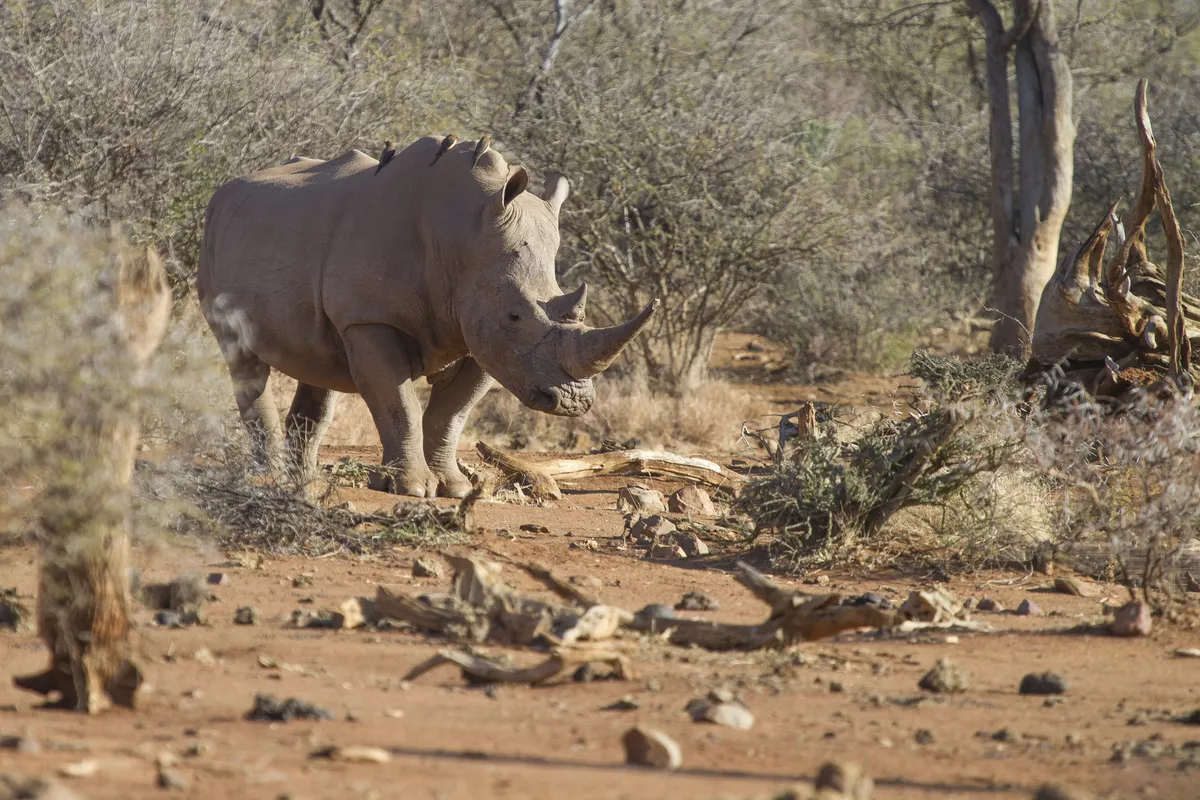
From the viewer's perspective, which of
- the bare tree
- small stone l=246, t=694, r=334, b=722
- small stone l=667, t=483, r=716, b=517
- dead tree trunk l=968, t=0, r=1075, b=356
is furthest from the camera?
dead tree trunk l=968, t=0, r=1075, b=356

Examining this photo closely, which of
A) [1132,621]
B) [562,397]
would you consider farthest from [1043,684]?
[562,397]

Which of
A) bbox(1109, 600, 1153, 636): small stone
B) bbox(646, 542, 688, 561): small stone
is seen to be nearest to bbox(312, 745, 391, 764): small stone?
bbox(1109, 600, 1153, 636): small stone

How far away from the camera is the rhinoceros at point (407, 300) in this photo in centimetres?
786

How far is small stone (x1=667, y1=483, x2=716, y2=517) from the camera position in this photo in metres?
8.80

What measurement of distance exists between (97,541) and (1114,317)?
6221 millimetres

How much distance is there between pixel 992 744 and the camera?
159 inches

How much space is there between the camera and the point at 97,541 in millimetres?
3910

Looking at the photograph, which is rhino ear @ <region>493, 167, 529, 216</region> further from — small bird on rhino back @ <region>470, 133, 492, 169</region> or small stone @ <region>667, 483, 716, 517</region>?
small stone @ <region>667, 483, 716, 517</region>

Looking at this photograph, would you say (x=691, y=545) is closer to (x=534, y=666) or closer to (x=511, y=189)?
(x=511, y=189)

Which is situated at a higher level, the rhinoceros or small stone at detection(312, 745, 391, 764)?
the rhinoceros

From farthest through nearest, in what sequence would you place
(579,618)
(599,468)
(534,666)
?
(599,468) → (579,618) → (534,666)

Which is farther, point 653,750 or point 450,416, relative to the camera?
point 450,416

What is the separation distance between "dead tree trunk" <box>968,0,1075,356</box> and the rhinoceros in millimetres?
6335

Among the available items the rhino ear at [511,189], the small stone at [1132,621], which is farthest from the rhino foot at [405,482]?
the small stone at [1132,621]
